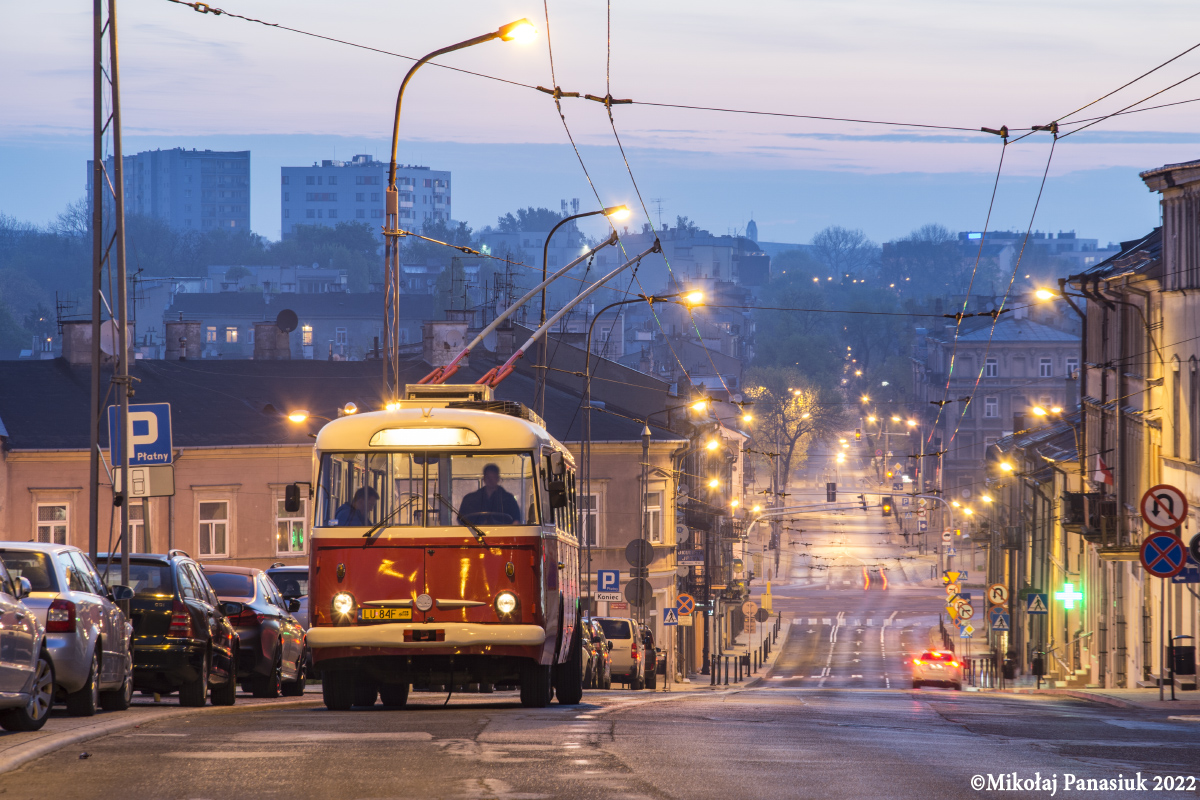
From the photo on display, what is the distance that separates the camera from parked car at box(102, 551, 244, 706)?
54.5 ft

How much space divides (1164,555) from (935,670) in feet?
94.4

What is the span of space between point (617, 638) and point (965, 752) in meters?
25.6

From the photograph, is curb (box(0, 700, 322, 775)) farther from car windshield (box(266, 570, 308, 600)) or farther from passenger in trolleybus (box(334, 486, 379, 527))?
car windshield (box(266, 570, 308, 600))

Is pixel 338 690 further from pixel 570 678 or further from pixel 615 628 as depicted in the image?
pixel 615 628

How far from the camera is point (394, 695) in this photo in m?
16.9

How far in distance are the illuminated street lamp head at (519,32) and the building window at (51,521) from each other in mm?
27865

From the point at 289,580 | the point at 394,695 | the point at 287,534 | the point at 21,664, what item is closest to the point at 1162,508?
the point at 394,695

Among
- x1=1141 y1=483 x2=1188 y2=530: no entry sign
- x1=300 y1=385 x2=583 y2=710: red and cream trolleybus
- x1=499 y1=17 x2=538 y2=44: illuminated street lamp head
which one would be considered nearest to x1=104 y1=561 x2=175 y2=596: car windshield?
x1=300 y1=385 x2=583 y2=710: red and cream trolleybus

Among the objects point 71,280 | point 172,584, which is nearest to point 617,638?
point 172,584

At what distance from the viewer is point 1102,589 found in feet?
138

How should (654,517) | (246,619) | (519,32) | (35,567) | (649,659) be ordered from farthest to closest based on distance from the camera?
(654,517), (649,659), (519,32), (246,619), (35,567)

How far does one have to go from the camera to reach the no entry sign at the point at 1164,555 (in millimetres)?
20531

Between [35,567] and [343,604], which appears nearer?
[35,567]

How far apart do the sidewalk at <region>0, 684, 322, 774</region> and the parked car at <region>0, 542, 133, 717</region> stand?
0.96ft
